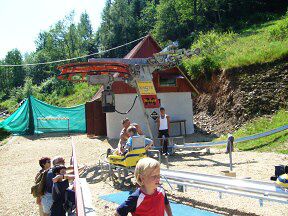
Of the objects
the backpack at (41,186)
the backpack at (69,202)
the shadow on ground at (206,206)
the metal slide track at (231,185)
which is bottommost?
the shadow on ground at (206,206)

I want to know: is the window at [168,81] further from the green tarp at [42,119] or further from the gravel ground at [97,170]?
the green tarp at [42,119]

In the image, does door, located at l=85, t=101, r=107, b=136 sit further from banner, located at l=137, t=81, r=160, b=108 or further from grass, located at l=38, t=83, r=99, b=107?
grass, located at l=38, t=83, r=99, b=107

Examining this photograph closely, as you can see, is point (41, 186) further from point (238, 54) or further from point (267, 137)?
point (238, 54)

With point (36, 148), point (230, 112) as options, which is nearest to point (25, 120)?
point (36, 148)

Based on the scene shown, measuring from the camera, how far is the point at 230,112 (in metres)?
19.0

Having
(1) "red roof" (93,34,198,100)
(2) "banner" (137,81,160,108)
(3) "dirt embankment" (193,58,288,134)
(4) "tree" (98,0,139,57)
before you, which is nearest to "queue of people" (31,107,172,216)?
(2) "banner" (137,81,160,108)

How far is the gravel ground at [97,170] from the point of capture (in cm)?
680

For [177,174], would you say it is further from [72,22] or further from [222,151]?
[72,22]

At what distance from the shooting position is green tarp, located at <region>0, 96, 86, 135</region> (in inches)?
864

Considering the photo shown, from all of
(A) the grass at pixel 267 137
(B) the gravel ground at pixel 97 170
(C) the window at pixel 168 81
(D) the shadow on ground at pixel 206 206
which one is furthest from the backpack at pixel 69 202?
(C) the window at pixel 168 81

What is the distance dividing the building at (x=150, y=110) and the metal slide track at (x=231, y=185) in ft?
35.9

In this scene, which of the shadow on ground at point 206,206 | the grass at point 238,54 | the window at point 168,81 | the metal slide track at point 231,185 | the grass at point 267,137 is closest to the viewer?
the metal slide track at point 231,185

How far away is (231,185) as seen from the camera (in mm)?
6473

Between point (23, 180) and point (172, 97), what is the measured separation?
1098 cm
